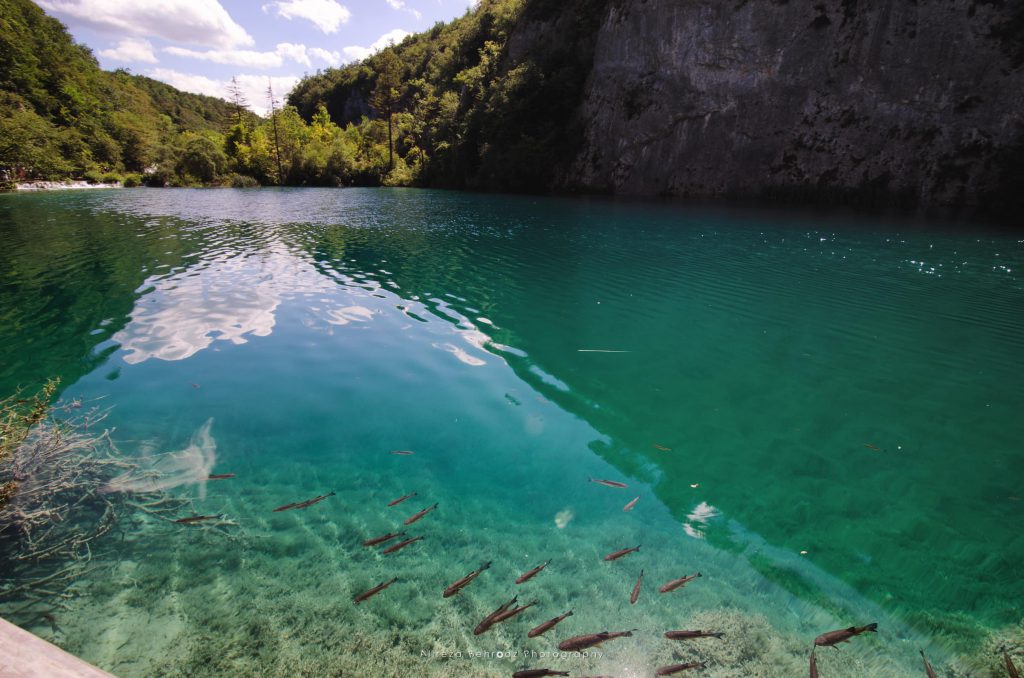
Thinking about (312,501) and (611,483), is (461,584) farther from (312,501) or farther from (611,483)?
(611,483)

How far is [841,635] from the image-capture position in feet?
11.6

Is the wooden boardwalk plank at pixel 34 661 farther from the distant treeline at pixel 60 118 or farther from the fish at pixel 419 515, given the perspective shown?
the distant treeline at pixel 60 118

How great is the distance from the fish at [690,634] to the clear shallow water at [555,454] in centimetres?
6

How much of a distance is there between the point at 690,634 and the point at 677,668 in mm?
306

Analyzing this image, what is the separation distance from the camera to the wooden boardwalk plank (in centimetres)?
156

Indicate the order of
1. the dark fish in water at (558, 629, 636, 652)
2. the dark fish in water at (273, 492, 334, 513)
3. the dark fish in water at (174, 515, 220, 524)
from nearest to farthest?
1. the dark fish in water at (558, 629, 636, 652)
2. the dark fish in water at (174, 515, 220, 524)
3. the dark fish in water at (273, 492, 334, 513)

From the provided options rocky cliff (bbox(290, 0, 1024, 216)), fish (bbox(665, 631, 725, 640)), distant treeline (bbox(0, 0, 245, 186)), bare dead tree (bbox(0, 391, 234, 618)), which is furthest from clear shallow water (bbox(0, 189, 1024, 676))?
distant treeline (bbox(0, 0, 245, 186))

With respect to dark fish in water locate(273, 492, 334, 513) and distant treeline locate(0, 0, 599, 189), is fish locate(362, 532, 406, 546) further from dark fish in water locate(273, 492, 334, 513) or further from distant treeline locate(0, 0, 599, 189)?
distant treeline locate(0, 0, 599, 189)

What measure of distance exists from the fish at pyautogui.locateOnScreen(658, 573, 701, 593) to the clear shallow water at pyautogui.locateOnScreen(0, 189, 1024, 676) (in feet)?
0.22

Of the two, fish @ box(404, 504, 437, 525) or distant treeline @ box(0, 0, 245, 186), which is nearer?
fish @ box(404, 504, 437, 525)

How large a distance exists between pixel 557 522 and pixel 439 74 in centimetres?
8977

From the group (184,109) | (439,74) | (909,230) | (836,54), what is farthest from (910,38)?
(184,109)

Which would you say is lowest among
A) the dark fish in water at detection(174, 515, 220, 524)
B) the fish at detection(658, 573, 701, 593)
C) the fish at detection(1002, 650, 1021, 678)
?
the dark fish in water at detection(174, 515, 220, 524)

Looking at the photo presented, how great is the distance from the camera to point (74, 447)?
16.4 feet
